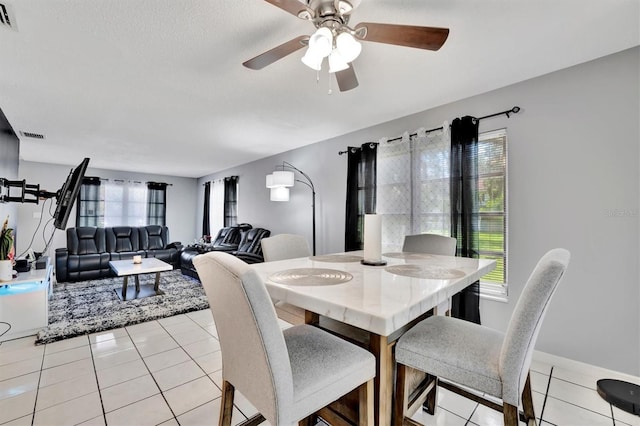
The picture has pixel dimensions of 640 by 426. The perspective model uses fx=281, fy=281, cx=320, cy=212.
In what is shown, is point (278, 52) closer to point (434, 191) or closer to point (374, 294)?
point (374, 294)

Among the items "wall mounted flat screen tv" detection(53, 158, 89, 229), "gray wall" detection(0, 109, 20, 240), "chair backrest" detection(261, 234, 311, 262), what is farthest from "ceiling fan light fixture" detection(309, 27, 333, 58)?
"gray wall" detection(0, 109, 20, 240)

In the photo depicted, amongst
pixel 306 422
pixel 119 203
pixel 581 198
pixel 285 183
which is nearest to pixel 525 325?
pixel 306 422

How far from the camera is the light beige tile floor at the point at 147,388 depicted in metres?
1.63

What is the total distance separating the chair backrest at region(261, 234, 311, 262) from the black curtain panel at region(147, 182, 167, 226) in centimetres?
654

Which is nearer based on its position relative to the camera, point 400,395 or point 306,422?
point 400,395

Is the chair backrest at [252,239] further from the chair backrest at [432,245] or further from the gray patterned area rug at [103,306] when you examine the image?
the chair backrest at [432,245]

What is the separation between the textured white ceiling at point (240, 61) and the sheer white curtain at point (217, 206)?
3.15 m

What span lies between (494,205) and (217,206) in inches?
246

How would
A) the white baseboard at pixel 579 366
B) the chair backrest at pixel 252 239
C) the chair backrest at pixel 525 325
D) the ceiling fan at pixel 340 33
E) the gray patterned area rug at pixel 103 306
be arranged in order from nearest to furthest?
the chair backrest at pixel 525 325, the ceiling fan at pixel 340 33, the white baseboard at pixel 579 366, the gray patterned area rug at pixel 103 306, the chair backrest at pixel 252 239

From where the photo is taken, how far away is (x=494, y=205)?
2588 mm

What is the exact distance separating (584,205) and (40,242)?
885 cm

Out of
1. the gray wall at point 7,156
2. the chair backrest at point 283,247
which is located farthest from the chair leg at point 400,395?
the gray wall at point 7,156

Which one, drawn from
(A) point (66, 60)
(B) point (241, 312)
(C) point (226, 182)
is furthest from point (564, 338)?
(C) point (226, 182)

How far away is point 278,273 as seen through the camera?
1352 mm
